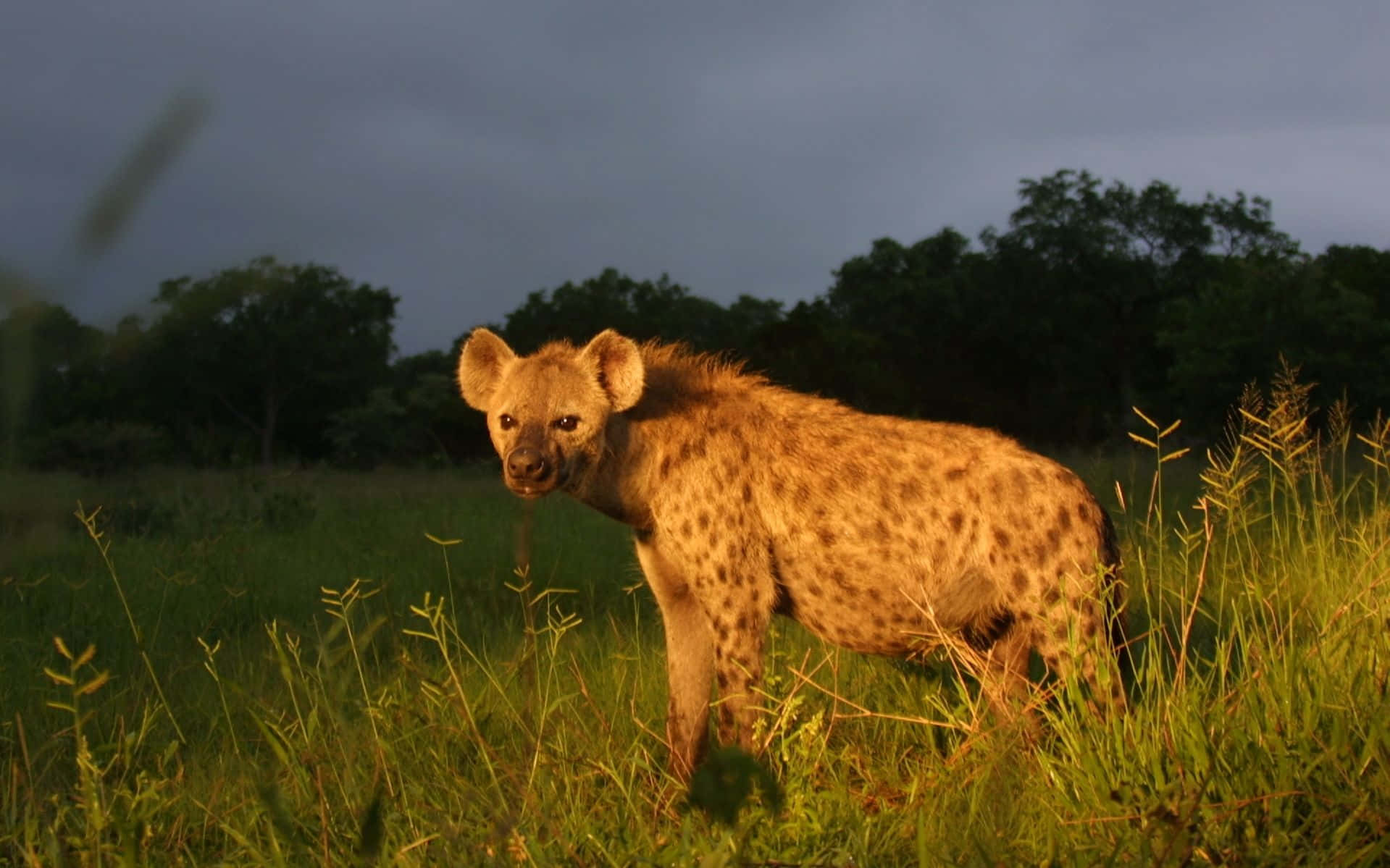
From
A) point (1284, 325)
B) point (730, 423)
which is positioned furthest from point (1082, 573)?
point (1284, 325)

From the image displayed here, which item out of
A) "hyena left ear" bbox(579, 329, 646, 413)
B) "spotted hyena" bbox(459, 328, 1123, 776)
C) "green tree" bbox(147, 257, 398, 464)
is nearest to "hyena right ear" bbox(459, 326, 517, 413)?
"spotted hyena" bbox(459, 328, 1123, 776)

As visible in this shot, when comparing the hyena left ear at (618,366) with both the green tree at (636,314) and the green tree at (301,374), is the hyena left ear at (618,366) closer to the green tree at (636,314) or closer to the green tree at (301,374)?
the green tree at (301,374)

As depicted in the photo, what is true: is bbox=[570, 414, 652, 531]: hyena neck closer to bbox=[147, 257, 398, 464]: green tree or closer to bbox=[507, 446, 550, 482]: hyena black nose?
bbox=[507, 446, 550, 482]: hyena black nose

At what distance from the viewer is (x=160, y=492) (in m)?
10.8

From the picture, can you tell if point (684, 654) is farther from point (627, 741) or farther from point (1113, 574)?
point (1113, 574)

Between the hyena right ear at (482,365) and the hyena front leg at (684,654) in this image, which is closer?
the hyena front leg at (684,654)

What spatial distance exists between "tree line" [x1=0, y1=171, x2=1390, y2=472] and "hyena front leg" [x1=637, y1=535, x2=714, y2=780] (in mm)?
10860

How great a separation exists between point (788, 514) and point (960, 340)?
110ft

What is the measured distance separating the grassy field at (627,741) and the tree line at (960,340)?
965 cm

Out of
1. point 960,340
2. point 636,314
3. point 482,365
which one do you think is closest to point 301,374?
point 636,314

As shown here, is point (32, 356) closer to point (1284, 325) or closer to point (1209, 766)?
point (1209, 766)

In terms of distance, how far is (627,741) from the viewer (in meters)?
3.53

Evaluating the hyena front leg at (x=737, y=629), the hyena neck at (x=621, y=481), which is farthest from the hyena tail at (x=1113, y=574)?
the hyena neck at (x=621, y=481)

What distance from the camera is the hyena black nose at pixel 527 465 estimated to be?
11.7ft
